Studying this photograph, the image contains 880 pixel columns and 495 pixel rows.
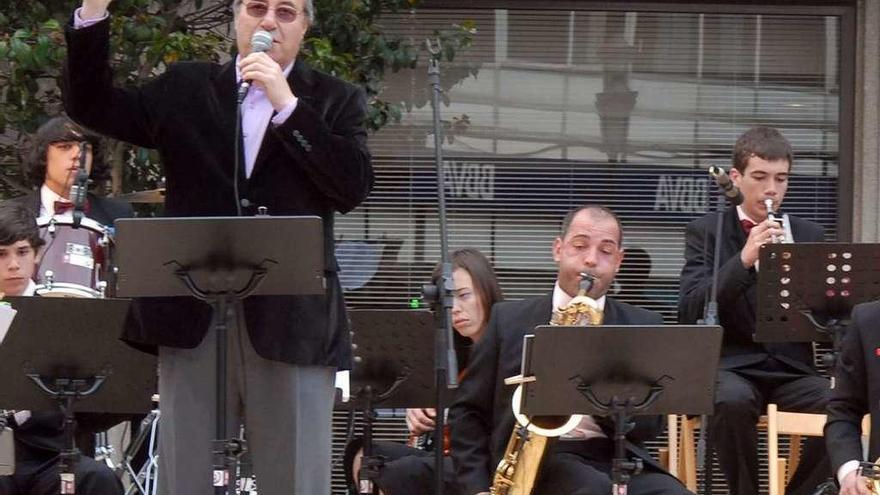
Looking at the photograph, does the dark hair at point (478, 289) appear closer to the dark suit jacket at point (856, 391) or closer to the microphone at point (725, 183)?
the microphone at point (725, 183)

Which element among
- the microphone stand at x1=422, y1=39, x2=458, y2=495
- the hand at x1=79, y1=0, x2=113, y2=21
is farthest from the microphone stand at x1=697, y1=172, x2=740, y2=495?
the hand at x1=79, y1=0, x2=113, y2=21

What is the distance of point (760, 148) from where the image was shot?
297 inches

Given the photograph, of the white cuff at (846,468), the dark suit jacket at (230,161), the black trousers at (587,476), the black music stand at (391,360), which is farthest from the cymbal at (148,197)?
the white cuff at (846,468)

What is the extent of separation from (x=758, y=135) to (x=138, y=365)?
305 cm

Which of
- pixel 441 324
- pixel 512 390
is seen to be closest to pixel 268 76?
pixel 441 324

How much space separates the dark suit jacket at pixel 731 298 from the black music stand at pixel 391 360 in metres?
1.31

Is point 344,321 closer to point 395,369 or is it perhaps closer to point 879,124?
point 395,369

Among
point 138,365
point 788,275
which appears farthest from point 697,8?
point 138,365

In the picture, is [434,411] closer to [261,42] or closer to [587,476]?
[587,476]

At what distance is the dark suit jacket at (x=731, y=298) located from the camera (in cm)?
746

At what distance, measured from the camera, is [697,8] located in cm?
956

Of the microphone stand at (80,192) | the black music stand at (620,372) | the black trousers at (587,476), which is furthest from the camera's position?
the microphone stand at (80,192)

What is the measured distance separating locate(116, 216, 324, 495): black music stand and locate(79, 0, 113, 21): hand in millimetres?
531

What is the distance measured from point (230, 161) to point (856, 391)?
2.30 metres
